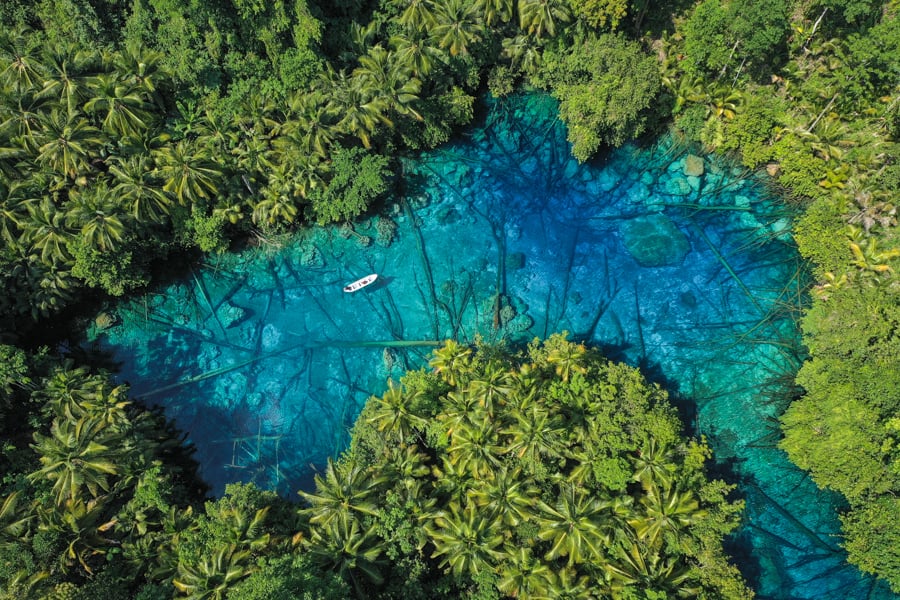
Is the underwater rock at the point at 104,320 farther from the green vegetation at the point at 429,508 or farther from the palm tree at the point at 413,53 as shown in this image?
the palm tree at the point at 413,53

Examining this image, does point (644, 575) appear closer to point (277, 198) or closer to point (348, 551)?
point (348, 551)

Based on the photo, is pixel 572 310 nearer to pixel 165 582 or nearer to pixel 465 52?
pixel 465 52

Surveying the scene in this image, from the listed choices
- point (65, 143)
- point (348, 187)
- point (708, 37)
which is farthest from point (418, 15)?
point (65, 143)

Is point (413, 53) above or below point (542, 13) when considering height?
below

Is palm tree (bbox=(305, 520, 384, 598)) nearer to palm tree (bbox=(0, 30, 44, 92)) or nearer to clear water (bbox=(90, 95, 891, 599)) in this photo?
clear water (bbox=(90, 95, 891, 599))

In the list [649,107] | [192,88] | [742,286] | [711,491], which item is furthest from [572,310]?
[192,88]

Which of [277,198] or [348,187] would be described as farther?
[348,187]
